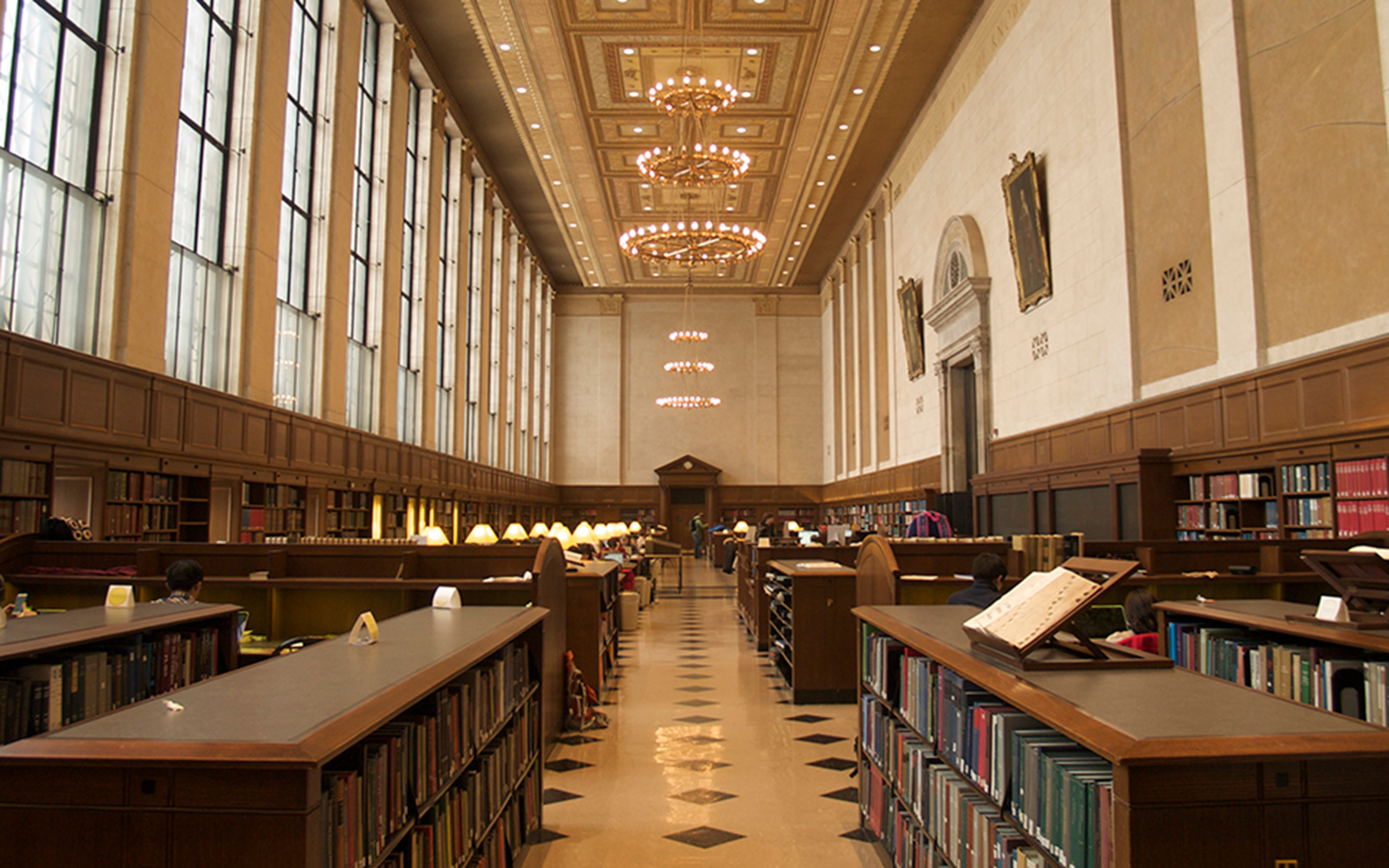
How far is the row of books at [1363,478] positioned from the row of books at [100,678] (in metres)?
7.43

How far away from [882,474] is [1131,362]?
12.0m

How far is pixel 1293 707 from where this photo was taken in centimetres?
207

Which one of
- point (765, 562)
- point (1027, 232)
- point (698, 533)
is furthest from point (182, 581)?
point (698, 533)

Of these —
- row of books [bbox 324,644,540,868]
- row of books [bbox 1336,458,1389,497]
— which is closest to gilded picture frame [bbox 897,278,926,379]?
row of books [bbox 1336,458,1389,497]

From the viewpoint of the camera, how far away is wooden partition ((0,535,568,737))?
5.65 metres

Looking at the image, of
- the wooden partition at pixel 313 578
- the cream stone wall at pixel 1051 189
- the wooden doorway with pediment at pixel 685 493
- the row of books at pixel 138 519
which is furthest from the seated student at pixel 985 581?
the wooden doorway with pediment at pixel 685 493

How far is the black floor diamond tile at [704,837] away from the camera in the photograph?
4078 millimetres

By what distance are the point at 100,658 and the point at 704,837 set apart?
103 inches

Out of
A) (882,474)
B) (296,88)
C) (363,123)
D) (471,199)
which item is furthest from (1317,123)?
(471,199)

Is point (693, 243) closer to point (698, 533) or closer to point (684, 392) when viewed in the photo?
point (684, 392)

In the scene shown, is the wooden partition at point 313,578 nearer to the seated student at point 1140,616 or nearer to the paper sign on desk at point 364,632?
the paper sign on desk at point 364,632

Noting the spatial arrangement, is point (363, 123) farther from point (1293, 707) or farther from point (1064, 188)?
point (1293, 707)

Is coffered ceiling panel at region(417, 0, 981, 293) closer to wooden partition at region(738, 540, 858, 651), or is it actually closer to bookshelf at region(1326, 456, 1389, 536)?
wooden partition at region(738, 540, 858, 651)

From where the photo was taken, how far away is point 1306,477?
7434 mm
